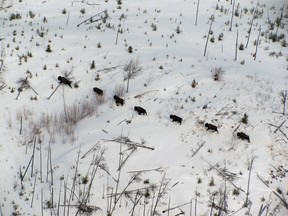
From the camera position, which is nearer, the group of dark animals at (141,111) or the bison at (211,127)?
the group of dark animals at (141,111)

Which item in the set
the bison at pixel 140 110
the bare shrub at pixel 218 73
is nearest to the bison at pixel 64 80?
the bison at pixel 140 110

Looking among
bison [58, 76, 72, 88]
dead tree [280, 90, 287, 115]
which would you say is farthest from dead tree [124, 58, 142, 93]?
dead tree [280, 90, 287, 115]

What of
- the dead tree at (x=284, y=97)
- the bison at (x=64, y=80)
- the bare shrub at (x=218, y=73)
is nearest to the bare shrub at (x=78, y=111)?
the bison at (x=64, y=80)

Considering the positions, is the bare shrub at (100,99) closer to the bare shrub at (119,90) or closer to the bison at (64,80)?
the bare shrub at (119,90)

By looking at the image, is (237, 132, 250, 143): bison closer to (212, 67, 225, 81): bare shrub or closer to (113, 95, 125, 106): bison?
(212, 67, 225, 81): bare shrub

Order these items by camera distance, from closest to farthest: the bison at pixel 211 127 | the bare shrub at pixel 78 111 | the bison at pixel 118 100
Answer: the bison at pixel 211 127, the bare shrub at pixel 78 111, the bison at pixel 118 100

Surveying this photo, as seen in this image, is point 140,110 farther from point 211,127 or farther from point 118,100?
point 211,127

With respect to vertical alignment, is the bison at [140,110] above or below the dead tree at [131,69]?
below

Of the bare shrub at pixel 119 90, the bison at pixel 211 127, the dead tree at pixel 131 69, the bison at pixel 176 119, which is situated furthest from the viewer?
the dead tree at pixel 131 69

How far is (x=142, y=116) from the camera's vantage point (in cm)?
821

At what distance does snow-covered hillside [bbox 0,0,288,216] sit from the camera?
6492mm

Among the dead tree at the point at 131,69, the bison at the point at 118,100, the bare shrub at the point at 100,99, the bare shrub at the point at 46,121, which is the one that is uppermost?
the dead tree at the point at 131,69

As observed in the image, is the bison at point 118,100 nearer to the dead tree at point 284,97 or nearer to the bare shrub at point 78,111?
the bare shrub at point 78,111

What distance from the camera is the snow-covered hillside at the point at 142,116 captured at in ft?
21.3
